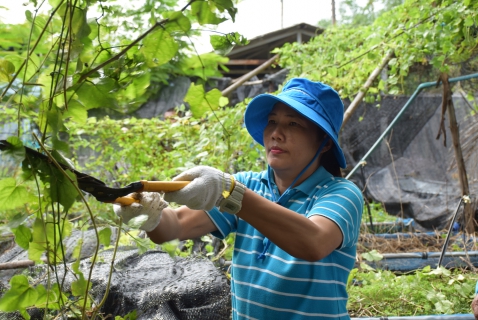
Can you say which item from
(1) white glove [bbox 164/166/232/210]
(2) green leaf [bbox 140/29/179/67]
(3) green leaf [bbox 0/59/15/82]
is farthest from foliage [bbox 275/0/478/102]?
(3) green leaf [bbox 0/59/15/82]

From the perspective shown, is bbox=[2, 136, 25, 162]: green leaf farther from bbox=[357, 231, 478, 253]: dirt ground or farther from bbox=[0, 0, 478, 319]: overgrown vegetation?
bbox=[357, 231, 478, 253]: dirt ground

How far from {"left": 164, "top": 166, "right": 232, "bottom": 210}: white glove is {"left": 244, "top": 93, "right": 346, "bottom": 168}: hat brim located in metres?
0.46

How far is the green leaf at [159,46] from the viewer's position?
850 mm

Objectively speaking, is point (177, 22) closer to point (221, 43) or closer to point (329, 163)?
point (221, 43)

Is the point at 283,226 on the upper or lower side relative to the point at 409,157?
upper

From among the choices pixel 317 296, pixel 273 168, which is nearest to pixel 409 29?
pixel 273 168

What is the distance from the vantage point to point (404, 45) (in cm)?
416

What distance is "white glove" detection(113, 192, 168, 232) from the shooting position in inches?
48.3

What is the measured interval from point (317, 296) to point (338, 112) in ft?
2.10

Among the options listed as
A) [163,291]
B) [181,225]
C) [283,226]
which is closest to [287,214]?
[283,226]

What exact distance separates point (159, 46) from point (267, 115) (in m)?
1.04

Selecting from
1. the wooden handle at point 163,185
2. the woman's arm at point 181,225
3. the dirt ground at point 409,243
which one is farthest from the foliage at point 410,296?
the wooden handle at point 163,185

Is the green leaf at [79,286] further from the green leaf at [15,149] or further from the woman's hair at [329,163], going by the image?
the woman's hair at [329,163]

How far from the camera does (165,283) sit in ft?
7.47
